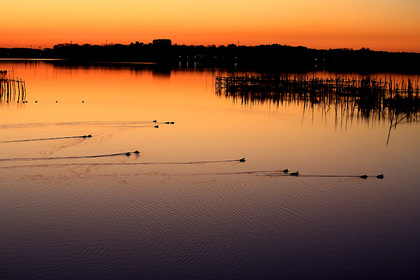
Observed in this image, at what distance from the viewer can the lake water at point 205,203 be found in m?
6.22

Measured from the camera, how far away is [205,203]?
8.66m

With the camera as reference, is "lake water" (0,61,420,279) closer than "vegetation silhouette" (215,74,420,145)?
Yes

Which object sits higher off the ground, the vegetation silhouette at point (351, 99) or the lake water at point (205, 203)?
the vegetation silhouette at point (351, 99)

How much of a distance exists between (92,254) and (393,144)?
12.1 meters

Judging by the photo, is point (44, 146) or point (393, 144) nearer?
point (44, 146)

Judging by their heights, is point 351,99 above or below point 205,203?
above

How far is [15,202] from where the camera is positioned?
8.32 meters

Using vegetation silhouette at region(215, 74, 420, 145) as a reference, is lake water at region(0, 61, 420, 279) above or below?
below

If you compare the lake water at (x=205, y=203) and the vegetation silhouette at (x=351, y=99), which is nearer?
the lake water at (x=205, y=203)

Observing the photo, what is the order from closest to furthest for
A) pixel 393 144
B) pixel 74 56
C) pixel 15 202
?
pixel 15 202
pixel 393 144
pixel 74 56

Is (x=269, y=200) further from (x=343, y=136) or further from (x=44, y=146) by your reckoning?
(x=343, y=136)

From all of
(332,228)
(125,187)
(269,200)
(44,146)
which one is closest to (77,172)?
(125,187)

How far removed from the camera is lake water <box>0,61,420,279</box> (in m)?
6.22

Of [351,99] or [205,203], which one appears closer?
[205,203]
